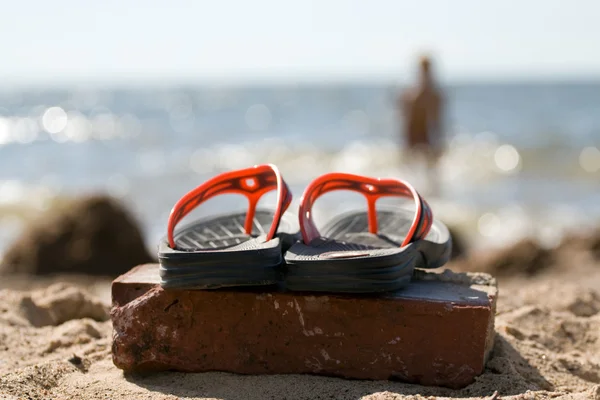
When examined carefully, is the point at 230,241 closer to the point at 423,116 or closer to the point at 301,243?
the point at 301,243

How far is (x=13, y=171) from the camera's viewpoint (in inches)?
577

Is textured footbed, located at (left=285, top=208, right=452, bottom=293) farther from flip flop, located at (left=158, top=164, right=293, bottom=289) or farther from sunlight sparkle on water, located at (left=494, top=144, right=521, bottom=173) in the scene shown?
sunlight sparkle on water, located at (left=494, top=144, right=521, bottom=173)

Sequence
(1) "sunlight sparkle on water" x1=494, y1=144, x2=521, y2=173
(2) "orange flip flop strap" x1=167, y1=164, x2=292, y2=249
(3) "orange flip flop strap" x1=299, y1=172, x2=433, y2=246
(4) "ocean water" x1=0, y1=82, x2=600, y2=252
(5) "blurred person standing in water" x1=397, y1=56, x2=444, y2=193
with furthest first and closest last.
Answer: (1) "sunlight sparkle on water" x1=494, y1=144, x2=521, y2=173 < (4) "ocean water" x1=0, y1=82, x2=600, y2=252 < (5) "blurred person standing in water" x1=397, y1=56, x2=444, y2=193 < (2) "orange flip flop strap" x1=167, y1=164, x2=292, y2=249 < (3) "orange flip flop strap" x1=299, y1=172, x2=433, y2=246

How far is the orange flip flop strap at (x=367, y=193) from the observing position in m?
2.68

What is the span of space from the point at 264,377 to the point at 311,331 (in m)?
0.26

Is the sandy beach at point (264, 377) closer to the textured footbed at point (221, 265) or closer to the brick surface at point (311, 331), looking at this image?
the brick surface at point (311, 331)

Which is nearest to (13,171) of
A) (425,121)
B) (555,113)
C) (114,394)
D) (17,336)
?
(425,121)

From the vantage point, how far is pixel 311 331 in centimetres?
258

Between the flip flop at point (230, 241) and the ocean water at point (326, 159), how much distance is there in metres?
5.02

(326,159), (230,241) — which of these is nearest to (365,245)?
(230,241)

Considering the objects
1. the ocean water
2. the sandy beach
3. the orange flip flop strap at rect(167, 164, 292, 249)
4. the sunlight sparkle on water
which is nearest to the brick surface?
the sandy beach

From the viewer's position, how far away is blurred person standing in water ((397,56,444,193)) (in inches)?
341

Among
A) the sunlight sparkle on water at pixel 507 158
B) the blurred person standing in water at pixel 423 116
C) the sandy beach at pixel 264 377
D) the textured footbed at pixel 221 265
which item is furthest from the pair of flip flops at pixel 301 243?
the sunlight sparkle on water at pixel 507 158

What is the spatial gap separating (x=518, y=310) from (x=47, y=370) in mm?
2246
